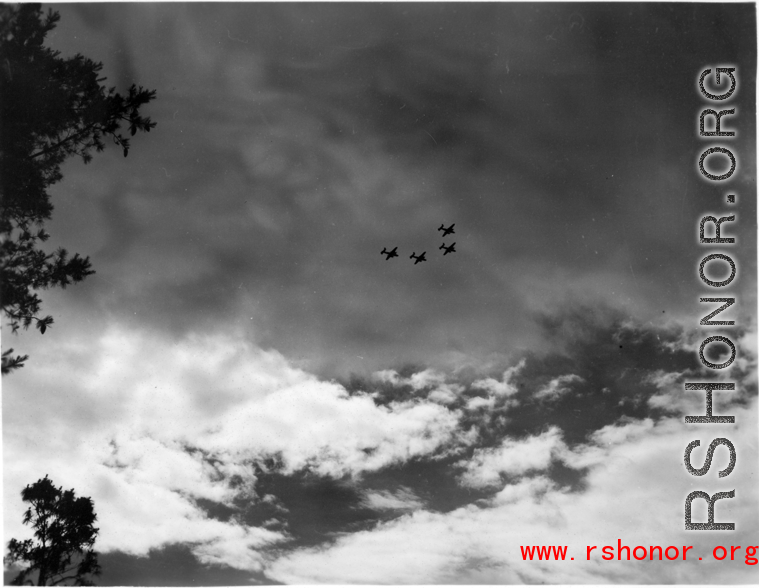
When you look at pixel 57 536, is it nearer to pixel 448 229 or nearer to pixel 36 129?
pixel 36 129

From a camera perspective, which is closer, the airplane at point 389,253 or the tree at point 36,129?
the tree at point 36,129

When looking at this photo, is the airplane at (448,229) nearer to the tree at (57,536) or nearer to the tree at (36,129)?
the tree at (36,129)

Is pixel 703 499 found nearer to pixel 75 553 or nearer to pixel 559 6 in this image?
pixel 559 6

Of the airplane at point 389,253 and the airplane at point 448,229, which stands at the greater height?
the airplane at point 448,229

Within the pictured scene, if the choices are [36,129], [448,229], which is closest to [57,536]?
[36,129]

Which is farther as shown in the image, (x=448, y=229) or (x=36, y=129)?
(x=448, y=229)

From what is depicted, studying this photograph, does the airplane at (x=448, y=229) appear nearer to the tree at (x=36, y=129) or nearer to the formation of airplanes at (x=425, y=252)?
the formation of airplanes at (x=425, y=252)

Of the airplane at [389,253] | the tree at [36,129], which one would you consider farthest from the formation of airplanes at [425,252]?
the tree at [36,129]

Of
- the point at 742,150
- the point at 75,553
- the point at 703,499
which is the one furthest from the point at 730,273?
the point at 75,553

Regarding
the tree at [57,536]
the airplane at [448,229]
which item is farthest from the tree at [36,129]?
the airplane at [448,229]

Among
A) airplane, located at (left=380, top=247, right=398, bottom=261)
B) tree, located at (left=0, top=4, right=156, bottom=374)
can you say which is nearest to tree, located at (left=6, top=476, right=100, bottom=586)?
tree, located at (left=0, top=4, right=156, bottom=374)
